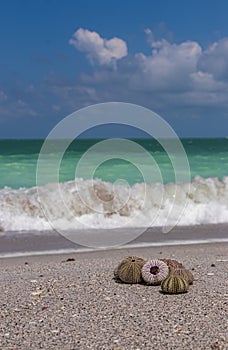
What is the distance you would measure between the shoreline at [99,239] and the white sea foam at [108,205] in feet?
2.78

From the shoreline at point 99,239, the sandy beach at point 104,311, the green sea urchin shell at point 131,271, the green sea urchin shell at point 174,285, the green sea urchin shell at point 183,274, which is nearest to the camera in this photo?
the sandy beach at point 104,311

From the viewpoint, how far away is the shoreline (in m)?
8.30

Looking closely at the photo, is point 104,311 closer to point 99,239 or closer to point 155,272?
point 155,272

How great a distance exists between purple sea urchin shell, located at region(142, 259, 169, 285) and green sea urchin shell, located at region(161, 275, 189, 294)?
7.1 inches

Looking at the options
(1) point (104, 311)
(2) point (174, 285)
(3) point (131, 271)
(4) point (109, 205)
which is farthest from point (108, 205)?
(1) point (104, 311)

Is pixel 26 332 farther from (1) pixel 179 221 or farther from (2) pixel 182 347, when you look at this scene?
(1) pixel 179 221

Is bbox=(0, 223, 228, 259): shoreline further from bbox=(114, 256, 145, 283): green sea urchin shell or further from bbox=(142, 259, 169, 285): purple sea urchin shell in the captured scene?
bbox=(142, 259, 169, 285): purple sea urchin shell

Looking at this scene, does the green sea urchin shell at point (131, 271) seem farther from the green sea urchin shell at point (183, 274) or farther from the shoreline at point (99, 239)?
the shoreline at point (99, 239)

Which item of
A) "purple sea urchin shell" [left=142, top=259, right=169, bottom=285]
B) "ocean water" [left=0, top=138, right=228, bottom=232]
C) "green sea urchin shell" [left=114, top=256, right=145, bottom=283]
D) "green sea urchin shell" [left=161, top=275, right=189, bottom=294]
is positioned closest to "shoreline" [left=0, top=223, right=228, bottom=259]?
"ocean water" [left=0, top=138, right=228, bottom=232]

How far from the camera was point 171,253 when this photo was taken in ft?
25.0

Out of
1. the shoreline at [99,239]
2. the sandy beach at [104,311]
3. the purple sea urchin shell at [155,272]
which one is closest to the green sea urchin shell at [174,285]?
the sandy beach at [104,311]

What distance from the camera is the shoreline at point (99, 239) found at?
8.30 m

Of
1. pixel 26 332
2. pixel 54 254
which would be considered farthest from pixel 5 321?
pixel 54 254

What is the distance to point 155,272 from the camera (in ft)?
16.9
